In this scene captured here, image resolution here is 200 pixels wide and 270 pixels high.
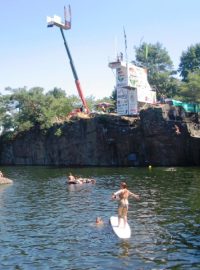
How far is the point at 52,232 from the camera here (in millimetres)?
26797

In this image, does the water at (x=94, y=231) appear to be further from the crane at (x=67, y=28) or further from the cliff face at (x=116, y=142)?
the crane at (x=67, y=28)

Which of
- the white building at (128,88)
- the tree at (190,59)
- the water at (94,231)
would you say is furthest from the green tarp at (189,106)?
the tree at (190,59)

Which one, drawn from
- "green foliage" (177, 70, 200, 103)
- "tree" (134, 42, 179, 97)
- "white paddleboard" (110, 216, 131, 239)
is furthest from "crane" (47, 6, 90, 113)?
"white paddleboard" (110, 216, 131, 239)

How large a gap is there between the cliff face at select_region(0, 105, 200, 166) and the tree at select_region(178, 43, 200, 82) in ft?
187

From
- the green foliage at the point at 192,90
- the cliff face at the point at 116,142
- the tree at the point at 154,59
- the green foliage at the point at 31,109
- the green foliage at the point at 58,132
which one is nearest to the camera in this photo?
the cliff face at the point at 116,142

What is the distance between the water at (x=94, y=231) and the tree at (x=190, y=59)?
9660 centimetres

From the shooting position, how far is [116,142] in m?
87.5

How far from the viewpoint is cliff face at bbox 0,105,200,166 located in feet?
261

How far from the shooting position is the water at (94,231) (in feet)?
67.2

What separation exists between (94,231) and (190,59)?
390 feet

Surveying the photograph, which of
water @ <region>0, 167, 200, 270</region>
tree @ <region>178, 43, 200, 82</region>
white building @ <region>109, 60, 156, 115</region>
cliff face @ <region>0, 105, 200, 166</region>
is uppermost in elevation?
tree @ <region>178, 43, 200, 82</region>

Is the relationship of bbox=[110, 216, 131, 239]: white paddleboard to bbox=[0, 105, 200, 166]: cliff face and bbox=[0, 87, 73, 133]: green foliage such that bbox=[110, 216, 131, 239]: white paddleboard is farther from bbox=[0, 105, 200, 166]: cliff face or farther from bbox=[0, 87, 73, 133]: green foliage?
bbox=[0, 87, 73, 133]: green foliage

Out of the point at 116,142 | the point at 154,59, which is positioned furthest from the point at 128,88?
the point at 154,59

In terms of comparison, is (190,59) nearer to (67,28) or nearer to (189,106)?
(67,28)
